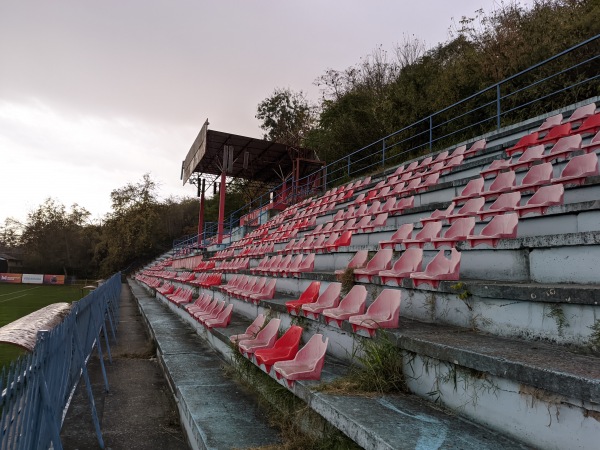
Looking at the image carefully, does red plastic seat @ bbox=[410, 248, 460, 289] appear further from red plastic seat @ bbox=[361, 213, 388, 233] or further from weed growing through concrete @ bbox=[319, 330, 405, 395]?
red plastic seat @ bbox=[361, 213, 388, 233]

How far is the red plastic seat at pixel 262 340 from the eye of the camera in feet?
11.4

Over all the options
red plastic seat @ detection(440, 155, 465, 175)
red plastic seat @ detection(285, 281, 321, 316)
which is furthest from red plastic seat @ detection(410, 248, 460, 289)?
red plastic seat @ detection(440, 155, 465, 175)

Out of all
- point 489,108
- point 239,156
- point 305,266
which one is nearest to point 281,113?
point 239,156

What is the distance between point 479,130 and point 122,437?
38.3 feet

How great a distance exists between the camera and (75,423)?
3.88 metres

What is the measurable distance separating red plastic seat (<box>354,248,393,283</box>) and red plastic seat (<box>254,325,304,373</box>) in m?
0.83

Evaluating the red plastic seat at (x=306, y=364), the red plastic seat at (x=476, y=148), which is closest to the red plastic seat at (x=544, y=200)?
the red plastic seat at (x=306, y=364)

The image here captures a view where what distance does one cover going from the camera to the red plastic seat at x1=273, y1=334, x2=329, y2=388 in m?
2.53

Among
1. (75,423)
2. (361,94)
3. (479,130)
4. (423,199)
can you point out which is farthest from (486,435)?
(361,94)

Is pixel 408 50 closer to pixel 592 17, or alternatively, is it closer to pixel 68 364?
pixel 592 17

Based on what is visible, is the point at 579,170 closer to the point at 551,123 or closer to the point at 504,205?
the point at 504,205

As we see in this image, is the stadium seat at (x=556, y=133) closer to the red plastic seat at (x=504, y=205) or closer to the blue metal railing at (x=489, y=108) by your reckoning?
the blue metal railing at (x=489, y=108)

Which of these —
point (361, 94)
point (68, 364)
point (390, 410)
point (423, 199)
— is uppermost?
point (361, 94)

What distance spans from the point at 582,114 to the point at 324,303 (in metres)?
5.17
